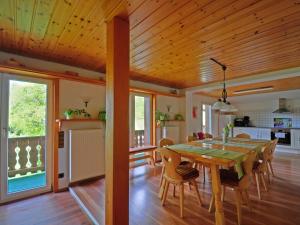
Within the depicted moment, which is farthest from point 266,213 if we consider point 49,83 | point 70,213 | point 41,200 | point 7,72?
point 7,72

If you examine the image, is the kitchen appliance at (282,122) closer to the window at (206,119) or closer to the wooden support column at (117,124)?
the window at (206,119)

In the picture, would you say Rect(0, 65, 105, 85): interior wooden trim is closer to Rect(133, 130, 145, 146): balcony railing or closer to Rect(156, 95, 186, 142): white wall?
Rect(133, 130, 145, 146): balcony railing

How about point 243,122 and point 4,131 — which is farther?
point 243,122

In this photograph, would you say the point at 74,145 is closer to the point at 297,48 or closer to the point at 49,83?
the point at 49,83

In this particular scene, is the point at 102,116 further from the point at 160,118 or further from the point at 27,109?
the point at 160,118

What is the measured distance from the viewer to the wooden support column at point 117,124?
5.13ft

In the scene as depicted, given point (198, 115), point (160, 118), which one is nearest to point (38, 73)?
point (160, 118)

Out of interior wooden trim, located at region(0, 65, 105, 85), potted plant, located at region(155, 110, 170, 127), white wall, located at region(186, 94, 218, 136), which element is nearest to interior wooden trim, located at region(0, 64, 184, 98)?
interior wooden trim, located at region(0, 65, 105, 85)

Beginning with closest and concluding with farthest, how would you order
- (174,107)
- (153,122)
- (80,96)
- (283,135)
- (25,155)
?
(25,155) → (80,96) → (153,122) → (174,107) → (283,135)

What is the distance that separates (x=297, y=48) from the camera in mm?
2387

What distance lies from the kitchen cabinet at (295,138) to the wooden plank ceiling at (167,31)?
3.99m

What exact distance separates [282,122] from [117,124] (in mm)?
7469

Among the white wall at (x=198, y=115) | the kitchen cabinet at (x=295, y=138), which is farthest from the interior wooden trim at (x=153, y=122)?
the kitchen cabinet at (x=295, y=138)

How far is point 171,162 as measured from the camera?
88.7 inches
